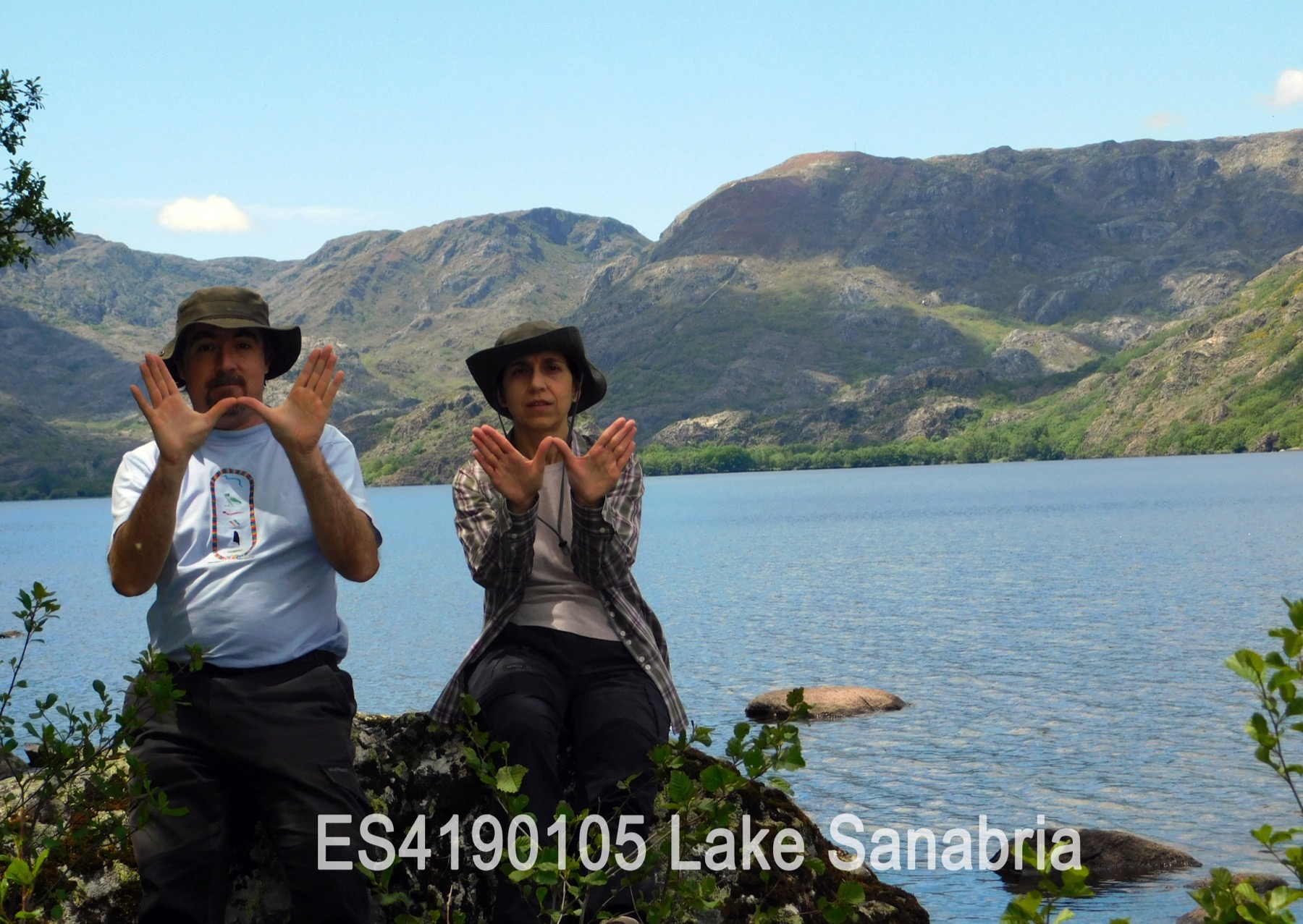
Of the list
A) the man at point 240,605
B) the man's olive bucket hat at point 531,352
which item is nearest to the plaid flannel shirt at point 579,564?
the man's olive bucket hat at point 531,352

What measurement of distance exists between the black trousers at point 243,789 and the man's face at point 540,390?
188 centimetres

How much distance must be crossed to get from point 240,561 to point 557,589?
5.52 ft

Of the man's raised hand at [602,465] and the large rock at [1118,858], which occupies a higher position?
the man's raised hand at [602,465]

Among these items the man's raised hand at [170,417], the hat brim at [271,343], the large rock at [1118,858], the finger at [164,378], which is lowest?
the large rock at [1118,858]

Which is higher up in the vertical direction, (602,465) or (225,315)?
(225,315)

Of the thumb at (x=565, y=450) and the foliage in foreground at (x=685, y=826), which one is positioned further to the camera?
the thumb at (x=565, y=450)

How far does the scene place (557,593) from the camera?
6.61m

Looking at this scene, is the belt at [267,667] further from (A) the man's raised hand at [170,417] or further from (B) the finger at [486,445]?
(B) the finger at [486,445]

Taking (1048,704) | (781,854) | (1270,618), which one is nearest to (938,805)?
(1048,704)

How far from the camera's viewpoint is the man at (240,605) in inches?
209

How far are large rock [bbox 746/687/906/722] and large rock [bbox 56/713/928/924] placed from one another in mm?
21629

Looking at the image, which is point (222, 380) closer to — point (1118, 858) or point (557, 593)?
point (557, 593)

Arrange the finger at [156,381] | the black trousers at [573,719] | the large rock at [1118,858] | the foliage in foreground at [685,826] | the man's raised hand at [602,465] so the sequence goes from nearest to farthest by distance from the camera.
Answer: the foliage in foreground at [685,826], the finger at [156,381], the black trousers at [573,719], the man's raised hand at [602,465], the large rock at [1118,858]

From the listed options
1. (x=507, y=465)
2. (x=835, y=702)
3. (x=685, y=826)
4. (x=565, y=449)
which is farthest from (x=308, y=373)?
(x=835, y=702)
